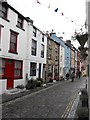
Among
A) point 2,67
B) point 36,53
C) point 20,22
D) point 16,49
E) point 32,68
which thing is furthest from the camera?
point 36,53

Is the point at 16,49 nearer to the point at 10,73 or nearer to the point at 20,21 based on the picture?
the point at 10,73

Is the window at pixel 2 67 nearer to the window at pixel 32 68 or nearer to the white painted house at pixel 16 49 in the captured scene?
the white painted house at pixel 16 49

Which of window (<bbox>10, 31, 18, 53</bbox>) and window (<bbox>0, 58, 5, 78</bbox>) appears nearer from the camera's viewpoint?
window (<bbox>0, 58, 5, 78</bbox>)

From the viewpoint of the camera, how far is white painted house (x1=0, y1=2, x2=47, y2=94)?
19281mm

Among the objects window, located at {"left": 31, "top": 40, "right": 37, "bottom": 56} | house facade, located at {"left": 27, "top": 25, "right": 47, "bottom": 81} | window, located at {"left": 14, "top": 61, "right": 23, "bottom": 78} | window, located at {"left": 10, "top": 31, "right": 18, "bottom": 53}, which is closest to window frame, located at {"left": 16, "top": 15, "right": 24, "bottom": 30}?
window, located at {"left": 10, "top": 31, "right": 18, "bottom": 53}

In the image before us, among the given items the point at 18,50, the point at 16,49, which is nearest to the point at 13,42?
the point at 16,49

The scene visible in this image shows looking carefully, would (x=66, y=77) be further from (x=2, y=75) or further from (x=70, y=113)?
(x=70, y=113)

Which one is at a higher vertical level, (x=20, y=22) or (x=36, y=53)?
(x=20, y=22)

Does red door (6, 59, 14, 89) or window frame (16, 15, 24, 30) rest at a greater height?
window frame (16, 15, 24, 30)

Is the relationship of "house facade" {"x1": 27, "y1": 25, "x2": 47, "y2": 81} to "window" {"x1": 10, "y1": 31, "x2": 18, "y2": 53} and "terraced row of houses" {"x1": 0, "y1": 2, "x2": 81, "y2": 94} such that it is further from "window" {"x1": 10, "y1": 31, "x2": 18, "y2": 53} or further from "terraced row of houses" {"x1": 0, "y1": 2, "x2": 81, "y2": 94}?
"window" {"x1": 10, "y1": 31, "x2": 18, "y2": 53}

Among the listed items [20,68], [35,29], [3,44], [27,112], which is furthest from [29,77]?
[27,112]

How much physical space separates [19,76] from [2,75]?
4.07 meters

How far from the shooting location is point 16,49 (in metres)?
22.0

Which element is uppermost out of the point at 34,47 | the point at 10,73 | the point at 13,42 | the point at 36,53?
the point at 34,47
